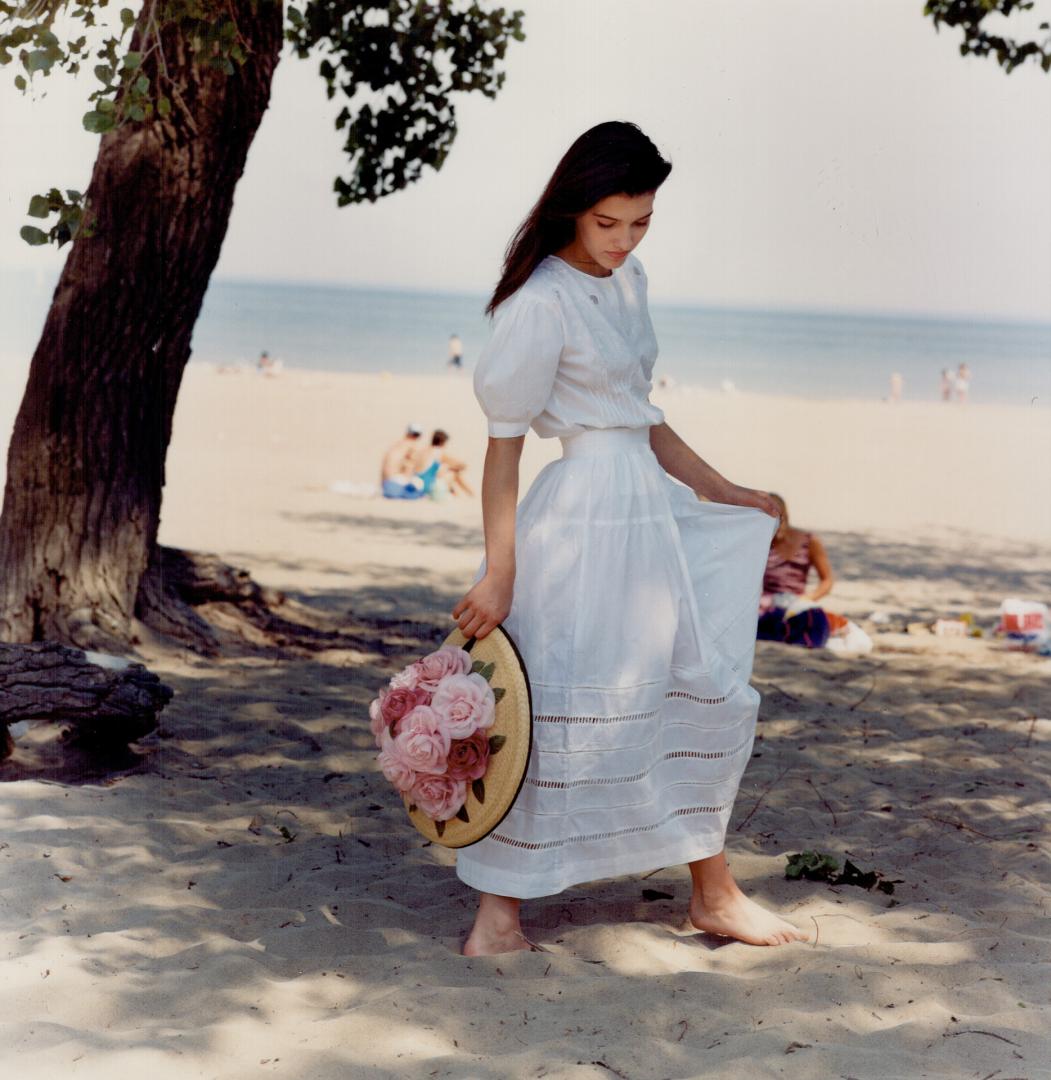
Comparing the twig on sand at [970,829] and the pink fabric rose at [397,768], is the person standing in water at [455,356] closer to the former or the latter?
the twig on sand at [970,829]

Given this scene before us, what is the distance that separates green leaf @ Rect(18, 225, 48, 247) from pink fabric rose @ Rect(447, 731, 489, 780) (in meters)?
1.78

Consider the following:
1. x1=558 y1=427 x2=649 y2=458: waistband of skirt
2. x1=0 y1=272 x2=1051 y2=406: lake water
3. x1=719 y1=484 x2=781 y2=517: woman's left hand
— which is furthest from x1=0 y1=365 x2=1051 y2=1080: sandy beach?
x1=0 y1=272 x2=1051 y2=406: lake water

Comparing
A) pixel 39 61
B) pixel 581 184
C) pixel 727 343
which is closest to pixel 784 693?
pixel 581 184

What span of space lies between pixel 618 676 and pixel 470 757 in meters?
0.35

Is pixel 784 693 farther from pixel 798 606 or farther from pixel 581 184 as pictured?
pixel 581 184

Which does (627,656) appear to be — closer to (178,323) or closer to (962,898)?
(962,898)

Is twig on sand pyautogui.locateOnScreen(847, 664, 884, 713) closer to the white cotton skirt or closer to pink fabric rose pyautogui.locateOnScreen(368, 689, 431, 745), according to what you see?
the white cotton skirt

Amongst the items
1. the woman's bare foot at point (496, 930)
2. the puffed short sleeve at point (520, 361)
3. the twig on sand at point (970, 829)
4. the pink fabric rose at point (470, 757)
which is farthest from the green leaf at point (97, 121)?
the twig on sand at point (970, 829)

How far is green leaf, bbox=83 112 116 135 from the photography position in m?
3.51

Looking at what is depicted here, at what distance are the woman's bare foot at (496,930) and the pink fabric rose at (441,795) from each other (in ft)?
0.74

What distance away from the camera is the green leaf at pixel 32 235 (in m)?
3.59

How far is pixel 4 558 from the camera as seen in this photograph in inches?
214

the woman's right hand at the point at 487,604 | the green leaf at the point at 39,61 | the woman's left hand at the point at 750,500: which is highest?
the green leaf at the point at 39,61

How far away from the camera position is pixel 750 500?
10.6ft
